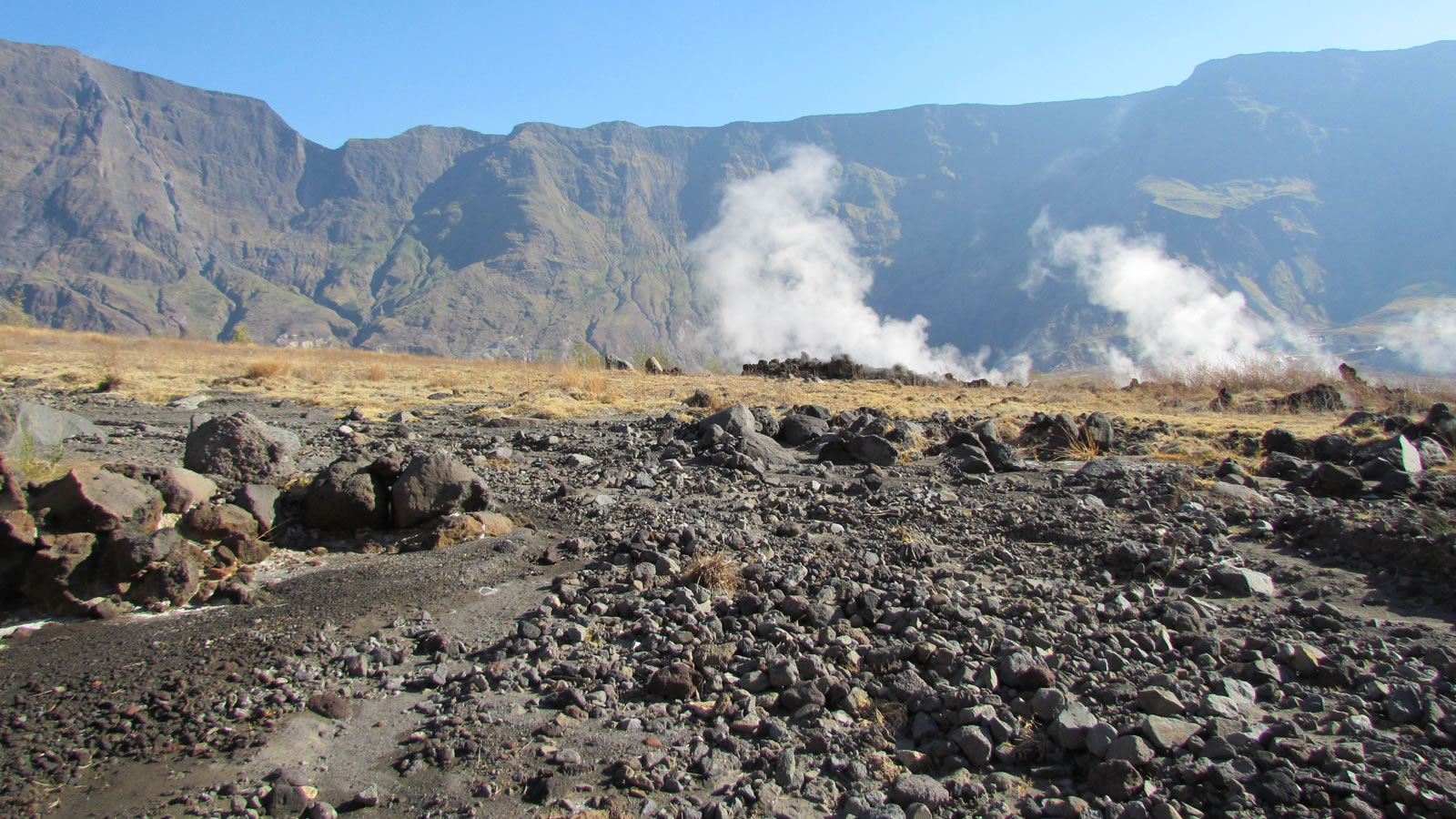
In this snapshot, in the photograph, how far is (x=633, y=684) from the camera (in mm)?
3527

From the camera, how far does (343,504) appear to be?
228 inches

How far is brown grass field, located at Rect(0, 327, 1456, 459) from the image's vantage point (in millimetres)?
14523

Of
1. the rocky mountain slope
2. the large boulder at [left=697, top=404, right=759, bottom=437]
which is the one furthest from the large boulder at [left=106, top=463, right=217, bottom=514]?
the rocky mountain slope

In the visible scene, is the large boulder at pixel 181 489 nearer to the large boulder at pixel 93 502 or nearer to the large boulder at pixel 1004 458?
the large boulder at pixel 93 502

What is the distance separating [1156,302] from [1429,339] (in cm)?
3786

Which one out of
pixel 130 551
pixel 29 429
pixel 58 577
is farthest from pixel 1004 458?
pixel 29 429

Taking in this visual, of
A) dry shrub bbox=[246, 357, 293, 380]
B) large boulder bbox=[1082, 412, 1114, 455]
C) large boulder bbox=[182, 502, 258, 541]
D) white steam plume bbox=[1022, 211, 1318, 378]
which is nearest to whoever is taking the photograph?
large boulder bbox=[182, 502, 258, 541]

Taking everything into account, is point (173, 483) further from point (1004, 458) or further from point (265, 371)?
point (265, 371)

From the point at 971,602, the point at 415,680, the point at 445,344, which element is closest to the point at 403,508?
the point at 415,680

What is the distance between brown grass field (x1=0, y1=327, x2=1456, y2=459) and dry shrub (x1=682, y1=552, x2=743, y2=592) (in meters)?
8.00

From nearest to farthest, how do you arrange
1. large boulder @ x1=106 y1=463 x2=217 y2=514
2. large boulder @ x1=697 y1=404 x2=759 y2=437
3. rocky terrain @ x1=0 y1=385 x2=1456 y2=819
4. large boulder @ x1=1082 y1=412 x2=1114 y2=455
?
1. rocky terrain @ x1=0 y1=385 x2=1456 y2=819
2. large boulder @ x1=106 y1=463 x2=217 y2=514
3. large boulder @ x1=697 y1=404 x2=759 y2=437
4. large boulder @ x1=1082 y1=412 x2=1114 y2=455

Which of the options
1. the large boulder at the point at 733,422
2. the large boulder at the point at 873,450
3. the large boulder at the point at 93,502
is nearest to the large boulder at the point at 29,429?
the large boulder at the point at 93,502

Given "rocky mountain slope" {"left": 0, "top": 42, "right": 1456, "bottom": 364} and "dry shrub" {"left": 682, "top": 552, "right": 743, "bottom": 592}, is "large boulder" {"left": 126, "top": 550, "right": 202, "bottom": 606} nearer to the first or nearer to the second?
"dry shrub" {"left": 682, "top": 552, "right": 743, "bottom": 592}

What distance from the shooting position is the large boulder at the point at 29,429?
5625 millimetres
